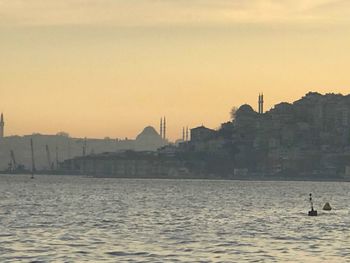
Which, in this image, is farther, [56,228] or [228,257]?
[56,228]

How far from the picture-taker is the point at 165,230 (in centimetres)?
8625

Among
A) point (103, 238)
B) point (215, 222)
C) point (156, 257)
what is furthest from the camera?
point (215, 222)

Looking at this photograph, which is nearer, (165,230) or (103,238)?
(103,238)

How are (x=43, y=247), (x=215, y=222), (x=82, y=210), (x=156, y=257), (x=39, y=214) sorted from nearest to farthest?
(x=156, y=257) < (x=43, y=247) < (x=215, y=222) < (x=39, y=214) < (x=82, y=210)

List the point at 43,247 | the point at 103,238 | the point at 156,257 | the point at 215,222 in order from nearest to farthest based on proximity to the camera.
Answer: the point at 156,257 < the point at 43,247 < the point at 103,238 < the point at 215,222

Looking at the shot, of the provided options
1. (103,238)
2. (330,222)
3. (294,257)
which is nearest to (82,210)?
(330,222)

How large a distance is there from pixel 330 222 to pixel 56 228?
3177cm

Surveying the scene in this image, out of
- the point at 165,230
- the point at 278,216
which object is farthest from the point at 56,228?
the point at 278,216

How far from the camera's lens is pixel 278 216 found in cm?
11394

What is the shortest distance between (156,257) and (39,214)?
164ft

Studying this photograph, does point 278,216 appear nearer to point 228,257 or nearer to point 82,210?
point 82,210

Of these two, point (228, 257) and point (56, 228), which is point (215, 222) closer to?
point (56, 228)

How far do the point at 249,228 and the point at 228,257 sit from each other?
26665 mm

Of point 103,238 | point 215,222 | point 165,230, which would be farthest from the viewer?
point 215,222
